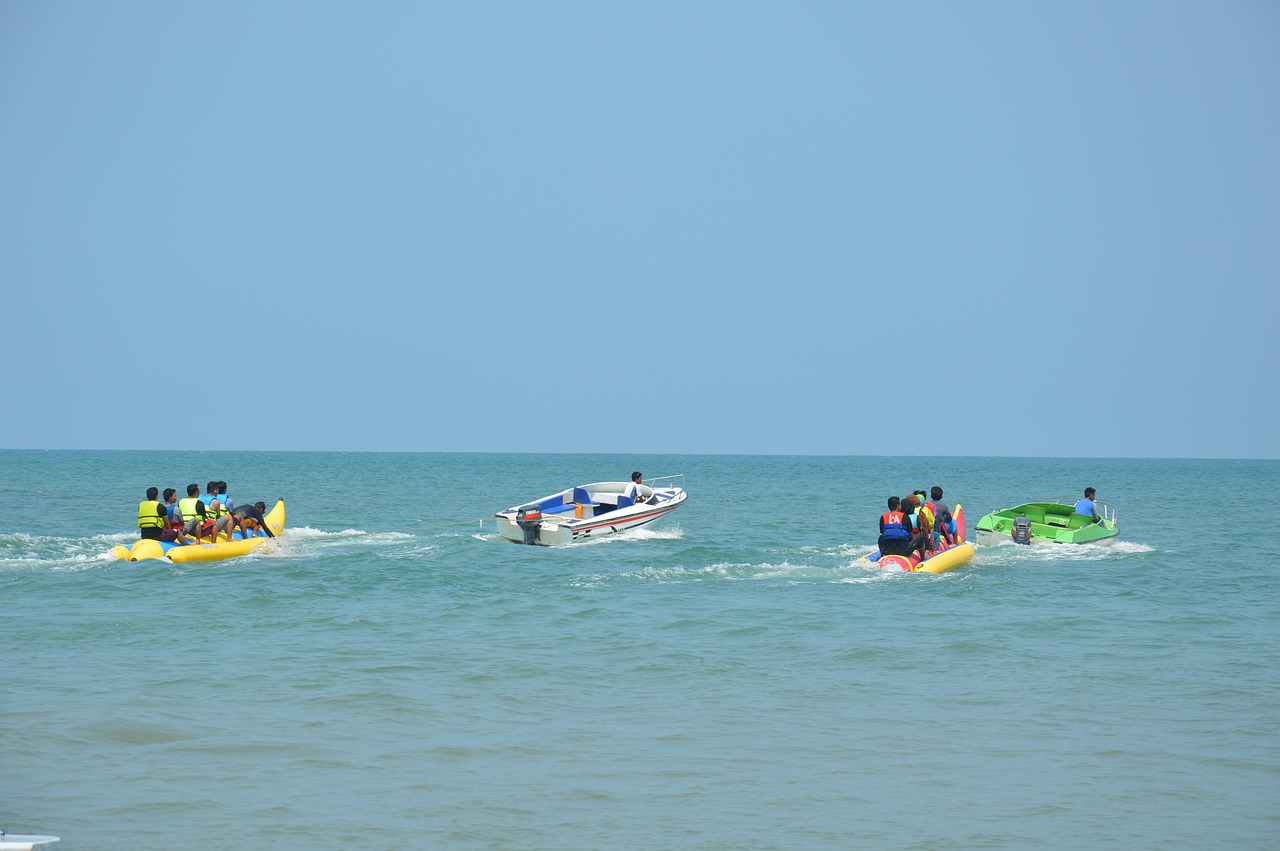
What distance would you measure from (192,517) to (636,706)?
13444 mm

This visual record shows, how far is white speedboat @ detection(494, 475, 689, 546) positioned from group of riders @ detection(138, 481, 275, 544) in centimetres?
519

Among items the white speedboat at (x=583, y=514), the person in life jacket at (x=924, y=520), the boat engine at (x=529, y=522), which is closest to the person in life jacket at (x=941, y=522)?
the person in life jacket at (x=924, y=520)

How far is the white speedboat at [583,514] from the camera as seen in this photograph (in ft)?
78.4

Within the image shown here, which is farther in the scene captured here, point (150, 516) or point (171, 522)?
point (171, 522)

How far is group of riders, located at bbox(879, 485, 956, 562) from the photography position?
19.1 m

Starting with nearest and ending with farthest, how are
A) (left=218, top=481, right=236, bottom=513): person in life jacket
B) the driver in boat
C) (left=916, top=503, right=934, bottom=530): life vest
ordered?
(left=916, top=503, right=934, bottom=530): life vest → (left=218, top=481, right=236, bottom=513): person in life jacket → the driver in boat

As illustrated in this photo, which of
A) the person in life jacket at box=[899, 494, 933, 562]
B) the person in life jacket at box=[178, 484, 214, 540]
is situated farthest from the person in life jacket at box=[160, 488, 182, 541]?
the person in life jacket at box=[899, 494, 933, 562]

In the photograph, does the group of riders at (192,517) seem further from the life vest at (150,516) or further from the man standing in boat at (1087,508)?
the man standing in boat at (1087,508)

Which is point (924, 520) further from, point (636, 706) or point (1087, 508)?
point (636, 706)

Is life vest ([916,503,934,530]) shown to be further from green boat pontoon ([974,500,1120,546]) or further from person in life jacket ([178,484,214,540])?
person in life jacket ([178,484,214,540])

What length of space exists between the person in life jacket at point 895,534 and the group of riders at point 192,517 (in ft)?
39.0

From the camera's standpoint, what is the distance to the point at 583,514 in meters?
25.9

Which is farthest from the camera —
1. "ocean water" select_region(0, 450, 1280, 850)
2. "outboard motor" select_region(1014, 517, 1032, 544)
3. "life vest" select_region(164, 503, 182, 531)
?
"outboard motor" select_region(1014, 517, 1032, 544)

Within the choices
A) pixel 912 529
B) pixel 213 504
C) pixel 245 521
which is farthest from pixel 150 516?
pixel 912 529
